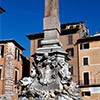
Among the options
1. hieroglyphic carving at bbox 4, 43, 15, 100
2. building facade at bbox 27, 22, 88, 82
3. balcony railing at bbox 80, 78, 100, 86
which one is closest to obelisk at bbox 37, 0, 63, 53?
balcony railing at bbox 80, 78, 100, 86

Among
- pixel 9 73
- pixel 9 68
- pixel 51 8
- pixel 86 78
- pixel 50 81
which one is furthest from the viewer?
pixel 9 68

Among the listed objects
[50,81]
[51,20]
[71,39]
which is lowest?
[50,81]

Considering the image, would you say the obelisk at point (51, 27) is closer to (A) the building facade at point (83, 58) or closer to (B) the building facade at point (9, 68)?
(A) the building facade at point (83, 58)

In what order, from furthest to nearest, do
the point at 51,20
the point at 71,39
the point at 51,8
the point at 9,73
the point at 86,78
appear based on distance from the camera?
1. the point at 71,39
2. the point at 9,73
3. the point at 86,78
4. the point at 51,8
5. the point at 51,20

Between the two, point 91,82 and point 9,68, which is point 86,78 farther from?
point 9,68

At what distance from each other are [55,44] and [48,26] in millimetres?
851

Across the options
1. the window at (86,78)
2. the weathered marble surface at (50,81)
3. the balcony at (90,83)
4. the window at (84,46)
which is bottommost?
the weathered marble surface at (50,81)

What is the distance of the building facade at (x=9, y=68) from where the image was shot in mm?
34625

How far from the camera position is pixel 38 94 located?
29.4 feet

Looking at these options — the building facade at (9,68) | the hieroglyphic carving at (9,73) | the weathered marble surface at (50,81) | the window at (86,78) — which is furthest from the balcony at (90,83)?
the weathered marble surface at (50,81)

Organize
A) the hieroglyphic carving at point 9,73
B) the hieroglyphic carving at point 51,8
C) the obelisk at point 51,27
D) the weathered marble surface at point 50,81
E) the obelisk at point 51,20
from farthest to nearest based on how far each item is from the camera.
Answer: the hieroglyphic carving at point 9,73 → the hieroglyphic carving at point 51,8 → the obelisk at point 51,20 → the obelisk at point 51,27 → the weathered marble surface at point 50,81

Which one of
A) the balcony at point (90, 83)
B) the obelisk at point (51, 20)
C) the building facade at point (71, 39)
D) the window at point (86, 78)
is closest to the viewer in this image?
the obelisk at point (51, 20)

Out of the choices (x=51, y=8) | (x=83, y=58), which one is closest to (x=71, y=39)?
(x=83, y=58)

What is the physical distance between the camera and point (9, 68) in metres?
34.9
